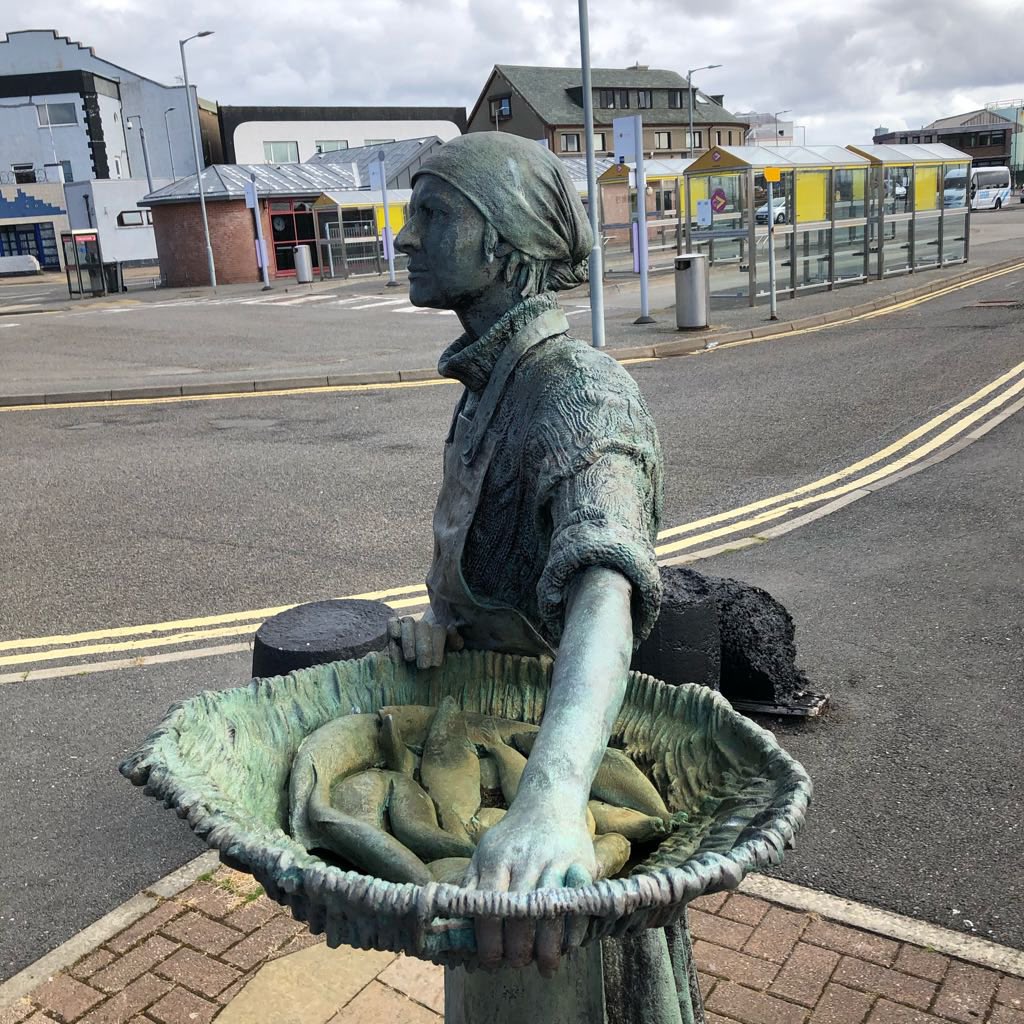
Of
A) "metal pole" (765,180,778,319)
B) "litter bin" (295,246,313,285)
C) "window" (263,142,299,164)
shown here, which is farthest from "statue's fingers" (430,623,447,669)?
"window" (263,142,299,164)

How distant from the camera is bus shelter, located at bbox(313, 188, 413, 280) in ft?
116

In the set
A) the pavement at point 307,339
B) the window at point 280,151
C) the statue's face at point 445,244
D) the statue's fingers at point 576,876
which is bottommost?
the pavement at point 307,339

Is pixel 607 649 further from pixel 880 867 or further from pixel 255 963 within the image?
pixel 880 867

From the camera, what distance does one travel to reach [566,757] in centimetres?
146

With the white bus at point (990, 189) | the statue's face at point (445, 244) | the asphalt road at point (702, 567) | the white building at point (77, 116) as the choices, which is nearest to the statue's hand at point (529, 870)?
the statue's face at point (445, 244)

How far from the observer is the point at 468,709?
84.0 inches

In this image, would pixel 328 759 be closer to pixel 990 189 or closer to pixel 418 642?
pixel 418 642

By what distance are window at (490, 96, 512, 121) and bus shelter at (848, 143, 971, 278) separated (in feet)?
147

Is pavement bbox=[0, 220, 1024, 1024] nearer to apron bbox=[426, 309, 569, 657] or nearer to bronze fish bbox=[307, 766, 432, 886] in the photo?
apron bbox=[426, 309, 569, 657]

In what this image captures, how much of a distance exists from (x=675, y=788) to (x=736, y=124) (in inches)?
3073

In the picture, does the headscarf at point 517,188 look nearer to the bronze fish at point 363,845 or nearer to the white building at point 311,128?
the bronze fish at point 363,845

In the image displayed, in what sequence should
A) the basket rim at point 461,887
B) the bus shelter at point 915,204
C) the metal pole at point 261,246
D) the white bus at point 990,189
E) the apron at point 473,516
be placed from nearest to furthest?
the basket rim at point 461,887, the apron at point 473,516, the bus shelter at point 915,204, the metal pole at point 261,246, the white bus at point 990,189

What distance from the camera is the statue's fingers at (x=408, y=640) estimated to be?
2125 millimetres

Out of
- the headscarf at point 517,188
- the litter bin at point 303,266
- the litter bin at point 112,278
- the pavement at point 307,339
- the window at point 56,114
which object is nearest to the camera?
the headscarf at point 517,188
